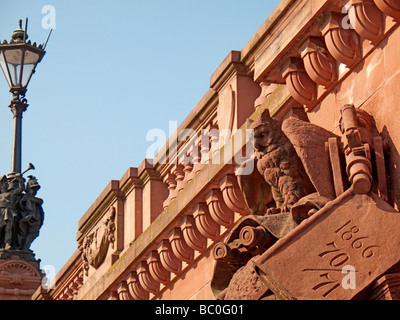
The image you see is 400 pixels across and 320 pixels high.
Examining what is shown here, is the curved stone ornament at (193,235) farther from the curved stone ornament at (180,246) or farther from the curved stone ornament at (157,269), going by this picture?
the curved stone ornament at (157,269)

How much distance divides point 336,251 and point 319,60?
1.81 meters

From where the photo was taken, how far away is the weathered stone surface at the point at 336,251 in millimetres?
9195

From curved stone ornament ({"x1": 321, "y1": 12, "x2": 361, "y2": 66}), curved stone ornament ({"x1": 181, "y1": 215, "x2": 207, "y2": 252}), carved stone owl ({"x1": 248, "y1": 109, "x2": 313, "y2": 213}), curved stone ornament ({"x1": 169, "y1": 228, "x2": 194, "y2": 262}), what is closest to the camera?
curved stone ornament ({"x1": 321, "y1": 12, "x2": 361, "y2": 66})

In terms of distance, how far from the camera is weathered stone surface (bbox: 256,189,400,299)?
9.20 metres

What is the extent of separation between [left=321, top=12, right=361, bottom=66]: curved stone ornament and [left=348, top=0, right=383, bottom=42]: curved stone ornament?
28cm

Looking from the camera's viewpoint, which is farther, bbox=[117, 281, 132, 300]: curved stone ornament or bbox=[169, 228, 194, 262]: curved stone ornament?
bbox=[117, 281, 132, 300]: curved stone ornament

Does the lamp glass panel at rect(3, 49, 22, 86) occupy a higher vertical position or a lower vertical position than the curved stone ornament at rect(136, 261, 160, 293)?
higher

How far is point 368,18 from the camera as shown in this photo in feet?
32.7

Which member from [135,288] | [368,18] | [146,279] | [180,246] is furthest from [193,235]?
[368,18]

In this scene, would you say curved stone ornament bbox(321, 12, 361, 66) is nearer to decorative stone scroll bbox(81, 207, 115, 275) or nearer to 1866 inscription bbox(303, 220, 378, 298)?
1866 inscription bbox(303, 220, 378, 298)

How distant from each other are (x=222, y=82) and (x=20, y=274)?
10.2 metres

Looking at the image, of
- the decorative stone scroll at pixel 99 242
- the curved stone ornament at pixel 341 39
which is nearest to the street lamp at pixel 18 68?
the decorative stone scroll at pixel 99 242

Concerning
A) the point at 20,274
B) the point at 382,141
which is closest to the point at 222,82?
the point at 382,141

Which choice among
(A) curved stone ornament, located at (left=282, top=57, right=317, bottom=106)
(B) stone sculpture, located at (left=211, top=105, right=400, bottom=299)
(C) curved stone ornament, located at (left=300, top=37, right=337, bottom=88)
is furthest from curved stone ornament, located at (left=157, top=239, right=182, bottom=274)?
(C) curved stone ornament, located at (left=300, top=37, right=337, bottom=88)
